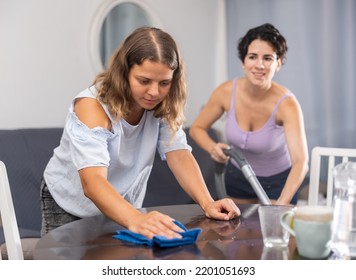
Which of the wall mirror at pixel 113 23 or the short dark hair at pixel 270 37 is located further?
the wall mirror at pixel 113 23

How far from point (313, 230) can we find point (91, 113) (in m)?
0.78

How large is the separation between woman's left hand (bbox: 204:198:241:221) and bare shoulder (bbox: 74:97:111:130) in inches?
15.6

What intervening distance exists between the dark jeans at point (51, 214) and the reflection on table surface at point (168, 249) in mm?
263

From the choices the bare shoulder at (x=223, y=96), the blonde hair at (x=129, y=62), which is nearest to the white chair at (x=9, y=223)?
the blonde hair at (x=129, y=62)

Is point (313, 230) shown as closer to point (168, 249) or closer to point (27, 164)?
point (168, 249)

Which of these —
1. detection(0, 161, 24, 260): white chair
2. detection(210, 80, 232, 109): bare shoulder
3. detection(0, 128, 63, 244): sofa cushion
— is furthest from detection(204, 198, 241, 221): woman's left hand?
detection(0, 128, 63, 244): sofa cushion

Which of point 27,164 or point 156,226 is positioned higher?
point 156,226

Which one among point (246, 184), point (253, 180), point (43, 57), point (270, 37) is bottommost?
point (246, 184)

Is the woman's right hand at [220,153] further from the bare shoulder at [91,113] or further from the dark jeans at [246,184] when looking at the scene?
the bare shoulder at [91,113]

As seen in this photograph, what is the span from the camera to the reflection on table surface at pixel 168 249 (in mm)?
1484

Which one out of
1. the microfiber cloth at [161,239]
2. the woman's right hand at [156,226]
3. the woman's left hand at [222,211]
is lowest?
the woman's left hand at [222,211]

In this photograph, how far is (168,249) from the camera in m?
1.53

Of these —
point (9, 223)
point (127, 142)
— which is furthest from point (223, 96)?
point (9, 223)
